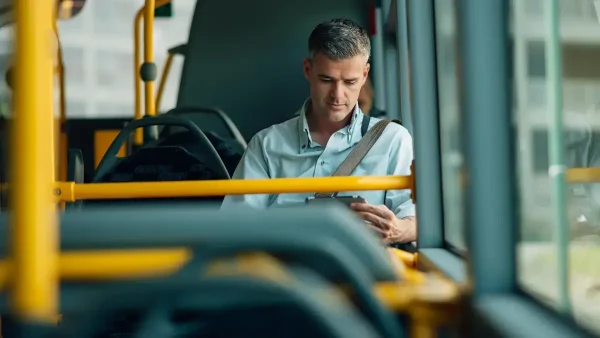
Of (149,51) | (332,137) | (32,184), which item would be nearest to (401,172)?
(332,137)

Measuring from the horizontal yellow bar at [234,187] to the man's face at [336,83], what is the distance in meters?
0.65

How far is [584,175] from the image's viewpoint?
3.98 ft

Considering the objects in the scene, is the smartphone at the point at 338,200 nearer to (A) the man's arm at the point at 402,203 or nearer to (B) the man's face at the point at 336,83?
(A) the man's arm at the point at 402,203

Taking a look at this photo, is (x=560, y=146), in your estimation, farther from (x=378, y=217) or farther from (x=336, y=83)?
(x=336, y=83)

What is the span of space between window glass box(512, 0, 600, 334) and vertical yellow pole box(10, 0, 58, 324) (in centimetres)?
66

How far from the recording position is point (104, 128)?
16.3 ft

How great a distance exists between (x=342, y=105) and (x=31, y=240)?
1.95 meters

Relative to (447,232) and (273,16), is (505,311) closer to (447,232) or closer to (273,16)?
(447,232)

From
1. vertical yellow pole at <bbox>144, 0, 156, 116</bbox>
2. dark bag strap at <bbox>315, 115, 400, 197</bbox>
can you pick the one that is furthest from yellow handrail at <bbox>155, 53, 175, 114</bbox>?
dark bag strap at <bbox>315, 115, 400, 197</bbox>

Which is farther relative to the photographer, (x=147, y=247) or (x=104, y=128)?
(x=104, y=128)

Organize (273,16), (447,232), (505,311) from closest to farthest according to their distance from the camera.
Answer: (505,311), (447,232), (273,16)

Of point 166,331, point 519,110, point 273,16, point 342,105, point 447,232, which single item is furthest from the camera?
point 273,16

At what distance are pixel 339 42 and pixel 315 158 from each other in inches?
13.8

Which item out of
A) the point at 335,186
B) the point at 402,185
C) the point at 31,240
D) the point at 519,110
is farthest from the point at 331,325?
the point at 402,185
